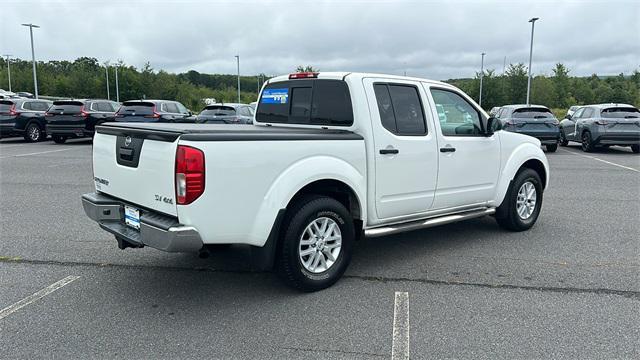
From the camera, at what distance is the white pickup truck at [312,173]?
11.7ft

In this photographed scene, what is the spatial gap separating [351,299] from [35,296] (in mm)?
2598

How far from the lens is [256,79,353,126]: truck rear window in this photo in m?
4.70

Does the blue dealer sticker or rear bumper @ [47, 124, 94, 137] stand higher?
the blue dealer sticker

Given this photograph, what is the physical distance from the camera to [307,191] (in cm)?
427

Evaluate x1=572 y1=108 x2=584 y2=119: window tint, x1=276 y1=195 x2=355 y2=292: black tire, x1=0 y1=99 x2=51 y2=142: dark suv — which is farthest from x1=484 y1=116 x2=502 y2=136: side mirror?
x1=0 y1=99 x2=51 y2=142: dark suv

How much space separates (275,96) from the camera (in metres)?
5.47

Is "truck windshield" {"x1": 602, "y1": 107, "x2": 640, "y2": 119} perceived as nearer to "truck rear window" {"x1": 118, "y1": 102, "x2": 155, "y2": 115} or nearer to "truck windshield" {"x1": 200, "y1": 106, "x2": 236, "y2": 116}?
"truck windshield" {"x1": 200, "y1": 106, "x2": 236, "y2": 116}

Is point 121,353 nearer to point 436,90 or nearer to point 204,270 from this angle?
point 204,270

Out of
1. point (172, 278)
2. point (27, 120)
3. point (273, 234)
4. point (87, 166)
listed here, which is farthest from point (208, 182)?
point (27, 120)

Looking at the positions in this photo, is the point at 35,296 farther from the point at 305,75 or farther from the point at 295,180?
the point at 305,75

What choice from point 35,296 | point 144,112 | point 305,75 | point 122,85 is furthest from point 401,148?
point 122,85

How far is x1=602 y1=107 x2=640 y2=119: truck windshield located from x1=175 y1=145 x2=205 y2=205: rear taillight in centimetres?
1613

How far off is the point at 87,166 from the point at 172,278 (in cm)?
887

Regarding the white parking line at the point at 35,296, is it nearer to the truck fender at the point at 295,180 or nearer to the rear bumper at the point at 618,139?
the truck fender at the point at 295,180
